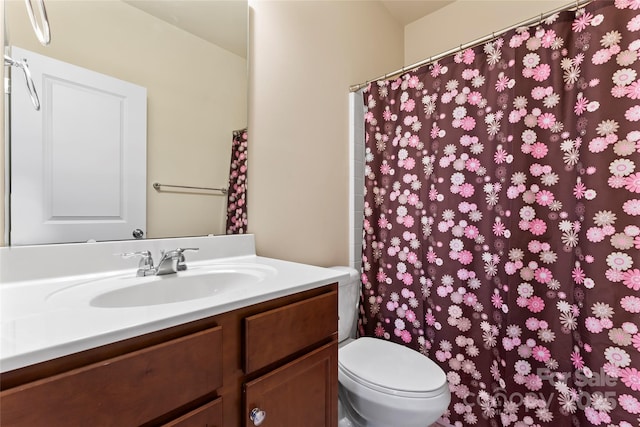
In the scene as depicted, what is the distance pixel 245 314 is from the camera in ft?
2.43

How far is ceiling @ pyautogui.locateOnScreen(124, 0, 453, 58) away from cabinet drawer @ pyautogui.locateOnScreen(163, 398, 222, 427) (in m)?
1.38

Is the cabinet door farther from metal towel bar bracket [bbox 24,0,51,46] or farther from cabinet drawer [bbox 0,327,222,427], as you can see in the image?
metal towel bar bracket [bbox 24,0,51,46]

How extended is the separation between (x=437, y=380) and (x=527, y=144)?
3.30ft

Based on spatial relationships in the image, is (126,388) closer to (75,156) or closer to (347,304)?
(75,156)

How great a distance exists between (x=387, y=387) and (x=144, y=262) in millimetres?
994

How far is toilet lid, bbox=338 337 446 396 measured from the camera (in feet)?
3.62

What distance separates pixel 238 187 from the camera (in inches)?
55.9

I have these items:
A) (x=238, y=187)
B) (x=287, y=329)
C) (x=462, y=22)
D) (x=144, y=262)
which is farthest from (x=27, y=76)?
(x=462, y=22)

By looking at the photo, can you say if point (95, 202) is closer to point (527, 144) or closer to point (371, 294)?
point (371, 294)

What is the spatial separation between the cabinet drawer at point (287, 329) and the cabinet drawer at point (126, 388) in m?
0.09

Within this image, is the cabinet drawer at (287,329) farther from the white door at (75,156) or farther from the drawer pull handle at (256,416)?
the white door at (75,156)

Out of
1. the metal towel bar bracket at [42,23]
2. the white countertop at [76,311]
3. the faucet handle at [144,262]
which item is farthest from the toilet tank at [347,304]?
the metal towel bar bracket at [42,23]

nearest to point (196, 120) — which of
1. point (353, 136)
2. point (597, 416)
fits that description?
point (353, 136)

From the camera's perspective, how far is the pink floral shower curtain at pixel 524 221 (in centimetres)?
102
